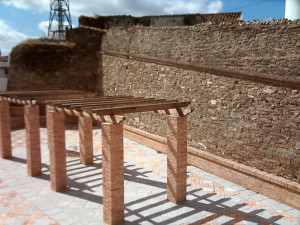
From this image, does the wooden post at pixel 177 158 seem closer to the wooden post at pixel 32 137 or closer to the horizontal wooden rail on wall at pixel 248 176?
the horizontal wooden rail on wall at pixel 248 176

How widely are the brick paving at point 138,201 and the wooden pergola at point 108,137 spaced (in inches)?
14.8

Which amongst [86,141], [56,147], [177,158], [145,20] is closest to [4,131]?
[86,141]

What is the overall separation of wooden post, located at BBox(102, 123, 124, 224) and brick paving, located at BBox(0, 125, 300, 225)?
337 millimetres

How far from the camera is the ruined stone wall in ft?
21.1

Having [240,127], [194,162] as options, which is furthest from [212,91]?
[194,162]

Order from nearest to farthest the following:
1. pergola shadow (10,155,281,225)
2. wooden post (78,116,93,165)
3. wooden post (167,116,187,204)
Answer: pergola shadow (10,155,281,225) < wooden post (167,116,187,204) < wooden post (78,116,93,165)

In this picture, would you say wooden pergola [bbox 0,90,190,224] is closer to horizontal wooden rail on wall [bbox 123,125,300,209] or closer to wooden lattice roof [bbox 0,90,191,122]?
wooden lattice roof [bbox 0,90,191,122]

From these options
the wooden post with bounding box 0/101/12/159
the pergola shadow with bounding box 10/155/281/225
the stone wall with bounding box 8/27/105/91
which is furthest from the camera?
the stone wall with bounding box 8/27/105/91

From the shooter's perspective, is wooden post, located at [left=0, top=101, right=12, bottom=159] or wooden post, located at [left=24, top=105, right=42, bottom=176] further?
wooden post, located at [left=0, top=101, right=12, bottom=159]

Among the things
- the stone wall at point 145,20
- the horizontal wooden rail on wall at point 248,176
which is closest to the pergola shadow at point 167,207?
the horizontal wooden rail on wall at point 248,176

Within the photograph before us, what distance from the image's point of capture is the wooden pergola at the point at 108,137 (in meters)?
5.28

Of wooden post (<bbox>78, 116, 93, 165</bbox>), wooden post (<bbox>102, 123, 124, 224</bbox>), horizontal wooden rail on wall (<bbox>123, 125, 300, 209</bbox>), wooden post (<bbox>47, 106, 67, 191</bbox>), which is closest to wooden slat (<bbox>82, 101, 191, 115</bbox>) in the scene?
wooden post (<bbox>102, 123, 124, 224</bbox>)

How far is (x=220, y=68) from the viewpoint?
7.84m

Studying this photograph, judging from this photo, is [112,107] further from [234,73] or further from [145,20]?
[145,20]
